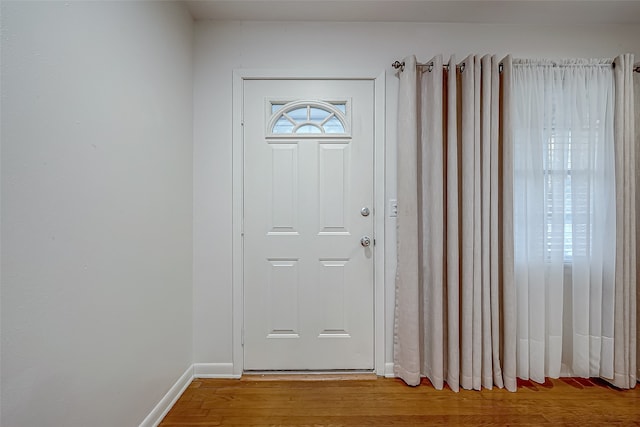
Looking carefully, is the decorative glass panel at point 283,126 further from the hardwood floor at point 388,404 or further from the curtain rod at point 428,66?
the hardwood floor at point 388,404

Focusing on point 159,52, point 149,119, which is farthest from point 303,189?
point 159,52

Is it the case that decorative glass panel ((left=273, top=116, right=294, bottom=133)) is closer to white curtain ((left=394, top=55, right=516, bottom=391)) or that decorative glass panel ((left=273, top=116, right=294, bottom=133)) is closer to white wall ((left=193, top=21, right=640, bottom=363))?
white wall ((left=193, top=21, right=640, bottom=363))

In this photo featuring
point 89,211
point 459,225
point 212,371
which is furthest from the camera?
point 212,371

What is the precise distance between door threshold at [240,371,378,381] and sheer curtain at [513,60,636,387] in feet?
3.32

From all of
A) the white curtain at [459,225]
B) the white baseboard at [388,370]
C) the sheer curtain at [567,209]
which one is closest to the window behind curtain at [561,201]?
the sheer curtain at [567,209]

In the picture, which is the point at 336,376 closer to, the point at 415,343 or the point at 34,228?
the point at 415,343

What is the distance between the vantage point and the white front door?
2.06 meters

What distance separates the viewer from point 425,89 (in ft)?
6.47

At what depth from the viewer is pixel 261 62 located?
2053 millimetres

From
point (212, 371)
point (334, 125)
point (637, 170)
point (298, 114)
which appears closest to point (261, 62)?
point (298, 114)

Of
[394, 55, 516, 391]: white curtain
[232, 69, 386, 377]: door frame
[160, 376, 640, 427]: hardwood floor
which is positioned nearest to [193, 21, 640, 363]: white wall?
[232, 69, 386, 377]: door frame

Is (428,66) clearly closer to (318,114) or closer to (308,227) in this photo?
(318,114)

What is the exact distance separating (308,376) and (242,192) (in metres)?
1.34

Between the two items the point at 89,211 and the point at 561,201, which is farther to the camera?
the point at 561,201
